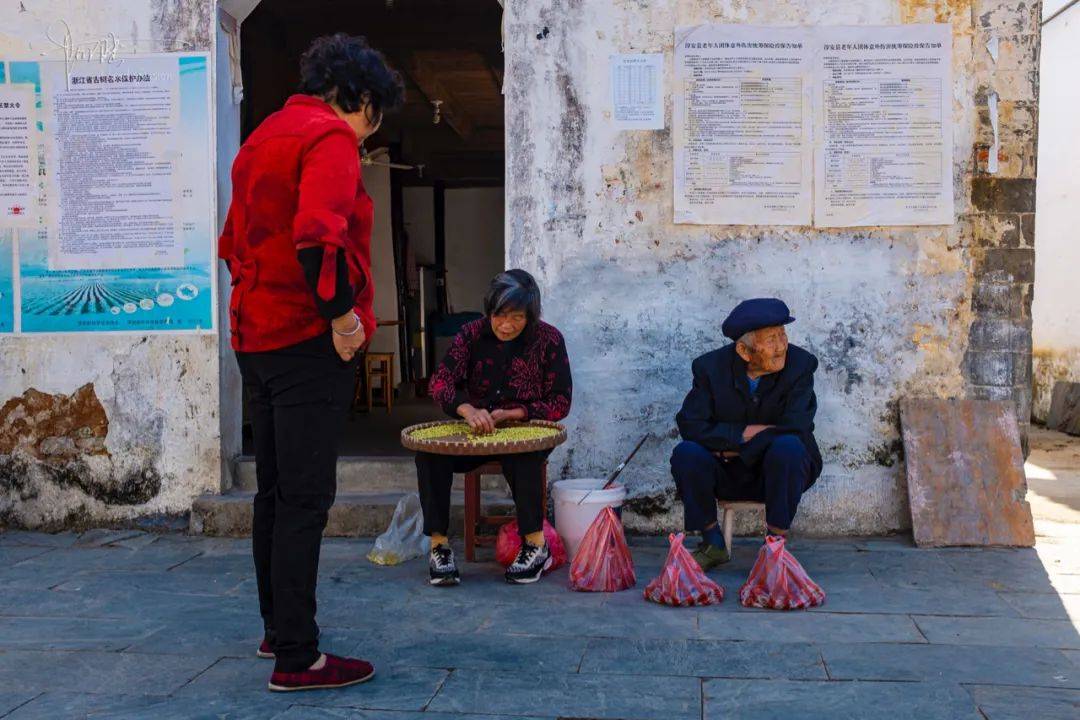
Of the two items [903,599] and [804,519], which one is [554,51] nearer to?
[804,519]

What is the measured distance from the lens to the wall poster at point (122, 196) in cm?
542

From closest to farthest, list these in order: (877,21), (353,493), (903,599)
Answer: (903,599) → (877,21) → (353,493)

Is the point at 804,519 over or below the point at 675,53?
below

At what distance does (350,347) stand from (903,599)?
2411 mm

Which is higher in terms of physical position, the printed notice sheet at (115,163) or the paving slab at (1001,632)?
the printed notice sheet at (115,163)

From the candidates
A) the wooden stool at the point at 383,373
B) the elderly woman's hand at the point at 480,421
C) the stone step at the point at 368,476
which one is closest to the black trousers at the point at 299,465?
the elderly woman's hand at the point at 480,421

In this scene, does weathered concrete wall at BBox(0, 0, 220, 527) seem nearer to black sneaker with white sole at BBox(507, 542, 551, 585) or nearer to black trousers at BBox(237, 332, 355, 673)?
black sneaker with white sole at BBox(507, 542, 551, 585)

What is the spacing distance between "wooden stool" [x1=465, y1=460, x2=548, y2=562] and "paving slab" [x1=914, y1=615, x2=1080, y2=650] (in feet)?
5.45

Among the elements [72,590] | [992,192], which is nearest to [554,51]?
[992,192]

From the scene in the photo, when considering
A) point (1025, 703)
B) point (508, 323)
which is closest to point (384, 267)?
point (508, 323)

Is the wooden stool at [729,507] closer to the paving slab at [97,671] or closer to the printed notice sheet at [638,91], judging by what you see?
the printed notice sheet at [638,91]

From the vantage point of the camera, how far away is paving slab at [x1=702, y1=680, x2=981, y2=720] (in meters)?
2.98

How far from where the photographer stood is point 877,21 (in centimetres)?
518

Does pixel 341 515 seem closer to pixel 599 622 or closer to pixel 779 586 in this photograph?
pixel 599 622
